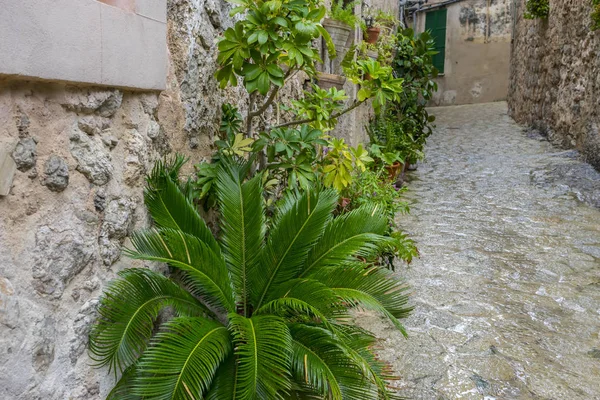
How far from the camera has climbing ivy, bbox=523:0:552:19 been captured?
9586 millimetres

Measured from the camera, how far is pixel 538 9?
970 centimetres

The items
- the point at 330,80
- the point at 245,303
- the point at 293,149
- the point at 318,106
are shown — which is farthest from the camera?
the point at 330,80

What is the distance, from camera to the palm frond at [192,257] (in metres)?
2.01

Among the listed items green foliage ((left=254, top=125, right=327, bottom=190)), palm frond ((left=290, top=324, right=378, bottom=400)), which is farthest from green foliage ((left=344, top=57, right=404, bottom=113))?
palm frond ((left=290, top=324, right=378, bottom=400))

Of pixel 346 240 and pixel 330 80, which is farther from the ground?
pixel 330 80

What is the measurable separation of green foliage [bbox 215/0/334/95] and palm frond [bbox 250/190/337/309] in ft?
1.96

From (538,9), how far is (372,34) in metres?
4.70

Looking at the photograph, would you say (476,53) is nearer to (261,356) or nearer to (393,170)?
(393,170)

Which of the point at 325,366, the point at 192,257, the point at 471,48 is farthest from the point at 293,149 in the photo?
the point at 471,48

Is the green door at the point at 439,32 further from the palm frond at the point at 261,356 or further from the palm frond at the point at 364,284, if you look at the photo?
the palm frond at the point at 261,356

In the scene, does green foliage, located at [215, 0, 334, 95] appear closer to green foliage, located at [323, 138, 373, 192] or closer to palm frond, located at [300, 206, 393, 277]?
palm frond, located at [300, 206, 393, 277]

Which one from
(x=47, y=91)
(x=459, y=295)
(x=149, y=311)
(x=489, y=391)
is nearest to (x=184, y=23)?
(x=47, y=91)

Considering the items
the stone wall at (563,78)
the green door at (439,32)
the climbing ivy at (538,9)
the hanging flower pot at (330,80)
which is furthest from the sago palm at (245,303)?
the green door at (439,32)

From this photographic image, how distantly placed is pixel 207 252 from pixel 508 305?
2.45 metres
